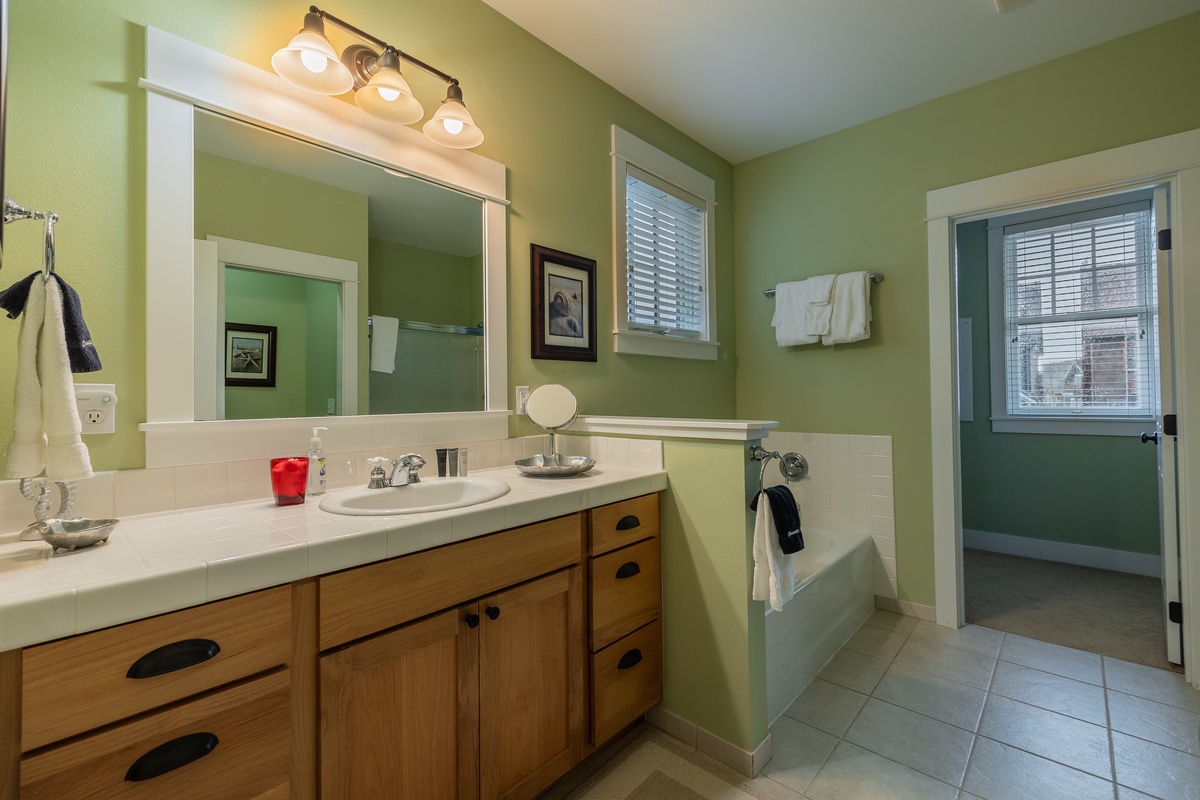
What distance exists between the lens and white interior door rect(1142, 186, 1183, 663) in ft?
6.95

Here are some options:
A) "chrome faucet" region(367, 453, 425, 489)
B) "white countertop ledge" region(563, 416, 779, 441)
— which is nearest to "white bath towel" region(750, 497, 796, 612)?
"white countertop ledge" region(563, 416, 779, 441)

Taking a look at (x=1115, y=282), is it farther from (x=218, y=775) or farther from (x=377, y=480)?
→ (x=218, y=775)

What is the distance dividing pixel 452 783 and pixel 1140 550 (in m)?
4.10

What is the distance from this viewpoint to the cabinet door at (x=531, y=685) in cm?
131

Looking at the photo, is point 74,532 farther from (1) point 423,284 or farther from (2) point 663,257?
(2) point 663,257

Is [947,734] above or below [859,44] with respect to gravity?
below

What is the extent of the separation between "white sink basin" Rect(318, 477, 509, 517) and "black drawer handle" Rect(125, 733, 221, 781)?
48cm

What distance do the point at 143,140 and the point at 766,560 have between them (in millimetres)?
1990

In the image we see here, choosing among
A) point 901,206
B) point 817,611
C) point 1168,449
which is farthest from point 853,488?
point 901,206

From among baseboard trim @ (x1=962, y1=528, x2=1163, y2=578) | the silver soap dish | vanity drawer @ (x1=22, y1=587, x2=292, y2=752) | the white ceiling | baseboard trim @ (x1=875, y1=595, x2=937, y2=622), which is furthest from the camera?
baseboard trim @ (x1=962, y1=528, x2=1163, y2=578)

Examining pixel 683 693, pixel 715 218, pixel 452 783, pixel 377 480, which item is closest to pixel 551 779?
pixel 452 783

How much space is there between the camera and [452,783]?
4.05 ft

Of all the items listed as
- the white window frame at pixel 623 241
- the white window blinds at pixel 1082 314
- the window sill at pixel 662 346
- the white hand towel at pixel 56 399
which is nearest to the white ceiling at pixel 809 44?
the white window frame at pixel 623 241

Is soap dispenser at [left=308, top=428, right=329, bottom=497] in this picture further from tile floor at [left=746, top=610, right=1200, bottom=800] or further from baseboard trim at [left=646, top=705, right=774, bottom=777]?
tile floor at [left=746, top=610, right=1200, bottom=800]
